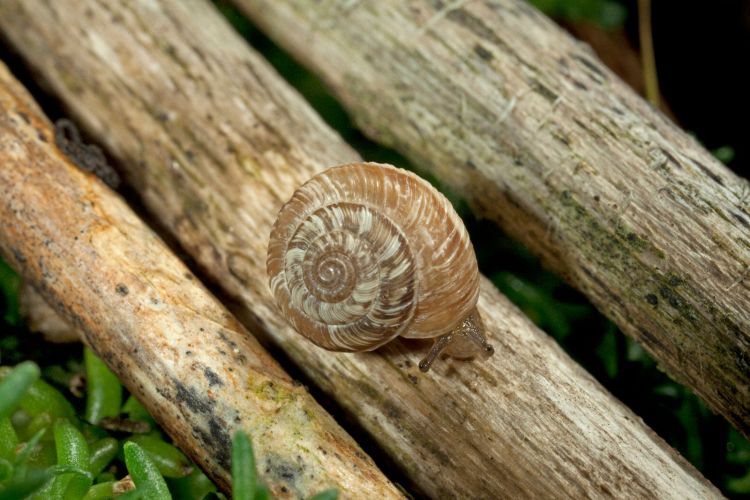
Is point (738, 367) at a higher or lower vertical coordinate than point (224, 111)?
higher

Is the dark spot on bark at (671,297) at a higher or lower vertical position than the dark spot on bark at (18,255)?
higher

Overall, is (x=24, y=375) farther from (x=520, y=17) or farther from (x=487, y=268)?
(x=520, y=17)

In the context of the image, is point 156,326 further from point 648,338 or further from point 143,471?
point 648,338

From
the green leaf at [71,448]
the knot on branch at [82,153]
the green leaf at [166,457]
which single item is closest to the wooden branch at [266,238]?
the knot on branch at [82,153]

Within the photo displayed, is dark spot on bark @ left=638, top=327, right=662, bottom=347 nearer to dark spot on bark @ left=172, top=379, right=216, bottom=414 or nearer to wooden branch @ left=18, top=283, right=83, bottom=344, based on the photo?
dark spot on bark @ left=172, top=379, right=216, bottom=414

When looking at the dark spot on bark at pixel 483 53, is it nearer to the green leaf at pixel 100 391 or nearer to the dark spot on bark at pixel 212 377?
the dark spot on bark at pixel 212 377

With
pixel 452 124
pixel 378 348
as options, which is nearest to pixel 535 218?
pixel 452 124
